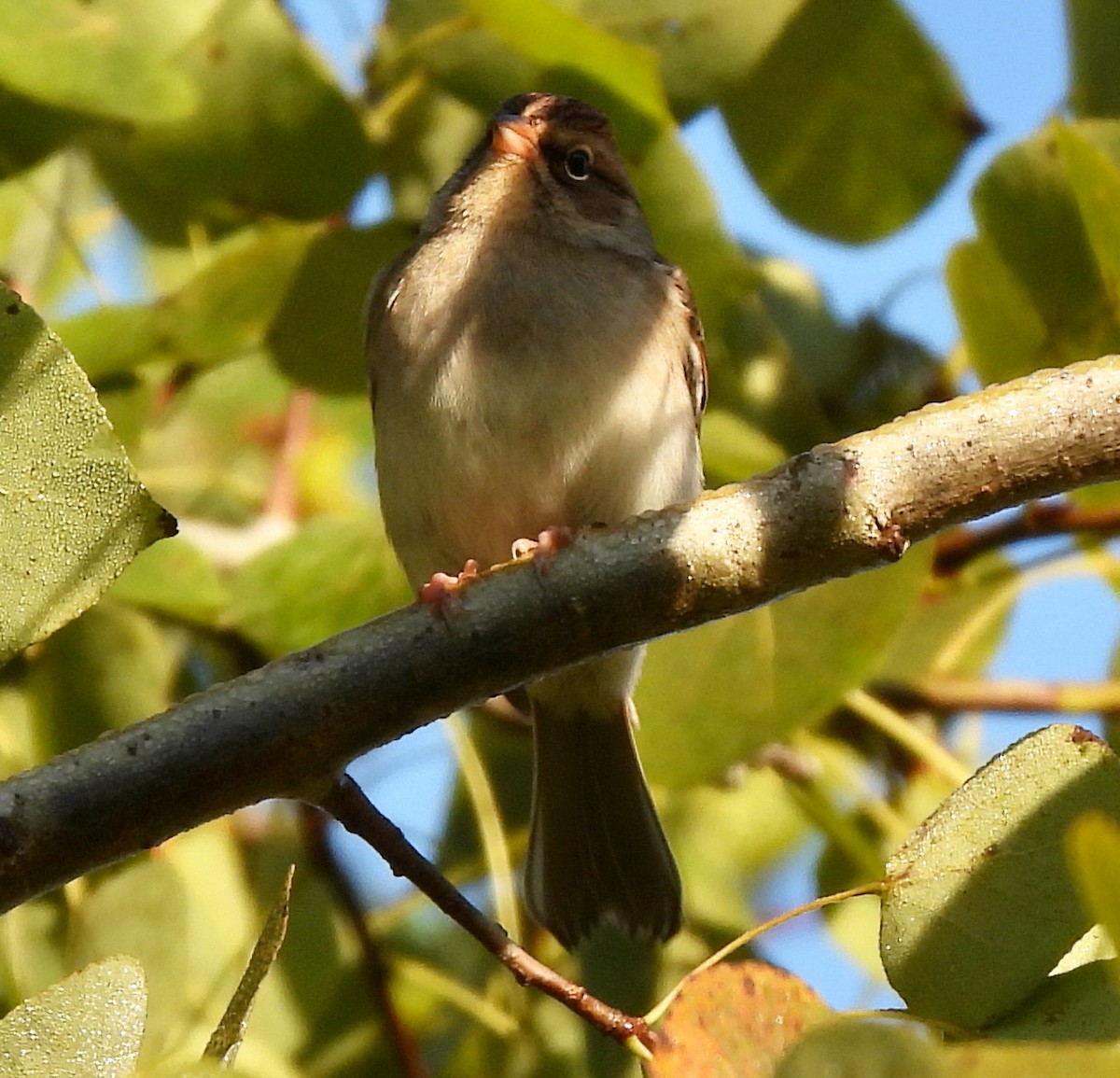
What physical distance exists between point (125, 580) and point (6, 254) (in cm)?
124

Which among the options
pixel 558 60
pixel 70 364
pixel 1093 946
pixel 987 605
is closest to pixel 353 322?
pixel 558 60

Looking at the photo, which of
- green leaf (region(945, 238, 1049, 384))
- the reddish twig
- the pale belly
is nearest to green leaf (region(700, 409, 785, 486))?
the pale belly

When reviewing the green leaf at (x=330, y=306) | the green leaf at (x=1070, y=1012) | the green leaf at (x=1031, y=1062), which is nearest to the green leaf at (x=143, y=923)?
the green leaf at (x=330, y=306)

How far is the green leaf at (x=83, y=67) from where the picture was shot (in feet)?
9.93

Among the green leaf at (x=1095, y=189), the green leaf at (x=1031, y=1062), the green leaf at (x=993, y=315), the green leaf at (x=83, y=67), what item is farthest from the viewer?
the green leaf at (x=993, y=315)

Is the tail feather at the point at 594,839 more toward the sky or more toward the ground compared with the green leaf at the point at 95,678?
more toward the ground

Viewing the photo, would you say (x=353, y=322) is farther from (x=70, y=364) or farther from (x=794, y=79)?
(x=70, y=364)

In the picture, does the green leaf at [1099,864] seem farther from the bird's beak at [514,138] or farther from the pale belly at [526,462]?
the bird's beak at [514,138]

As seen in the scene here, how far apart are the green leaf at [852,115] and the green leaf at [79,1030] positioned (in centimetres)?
241

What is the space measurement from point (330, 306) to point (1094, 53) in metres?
1.67

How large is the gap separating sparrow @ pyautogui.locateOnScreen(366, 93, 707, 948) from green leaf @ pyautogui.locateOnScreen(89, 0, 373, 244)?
1.20 ft

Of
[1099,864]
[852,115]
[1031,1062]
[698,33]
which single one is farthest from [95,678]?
[1099,864]

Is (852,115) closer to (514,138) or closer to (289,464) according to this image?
(514,138)

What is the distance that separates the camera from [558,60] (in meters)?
3.43
